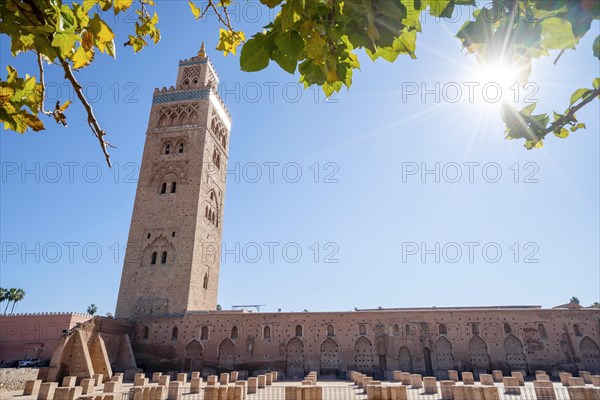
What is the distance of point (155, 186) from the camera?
24.3 m

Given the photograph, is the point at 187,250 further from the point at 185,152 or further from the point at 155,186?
the point at 185,152

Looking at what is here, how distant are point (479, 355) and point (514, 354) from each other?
1666mm

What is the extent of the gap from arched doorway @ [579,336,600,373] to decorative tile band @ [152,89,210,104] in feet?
85.3

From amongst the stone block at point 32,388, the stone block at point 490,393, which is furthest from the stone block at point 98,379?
the stone block at point 490,393

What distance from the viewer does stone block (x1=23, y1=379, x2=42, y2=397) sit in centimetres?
1242

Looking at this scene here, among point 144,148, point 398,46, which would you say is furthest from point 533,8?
point 144,148

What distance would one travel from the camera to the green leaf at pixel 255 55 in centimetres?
120

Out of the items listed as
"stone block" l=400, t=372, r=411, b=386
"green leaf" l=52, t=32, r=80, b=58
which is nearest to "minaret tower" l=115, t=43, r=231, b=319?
"stone block" l=400, t=372, r=411, b=386

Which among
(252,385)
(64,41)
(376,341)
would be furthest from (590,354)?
(64,41)

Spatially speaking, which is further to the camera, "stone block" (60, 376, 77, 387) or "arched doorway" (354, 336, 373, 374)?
"arched doorway" (354, 336, 373, 374)

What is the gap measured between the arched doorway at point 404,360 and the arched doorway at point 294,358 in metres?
4.95

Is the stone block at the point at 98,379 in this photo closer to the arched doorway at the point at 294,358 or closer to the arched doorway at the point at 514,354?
the arched doorway at the point at 294,358

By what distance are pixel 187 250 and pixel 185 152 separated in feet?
22.9

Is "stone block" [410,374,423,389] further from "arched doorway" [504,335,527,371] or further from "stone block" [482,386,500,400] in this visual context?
"arched doorway" [504,335,527,371]
